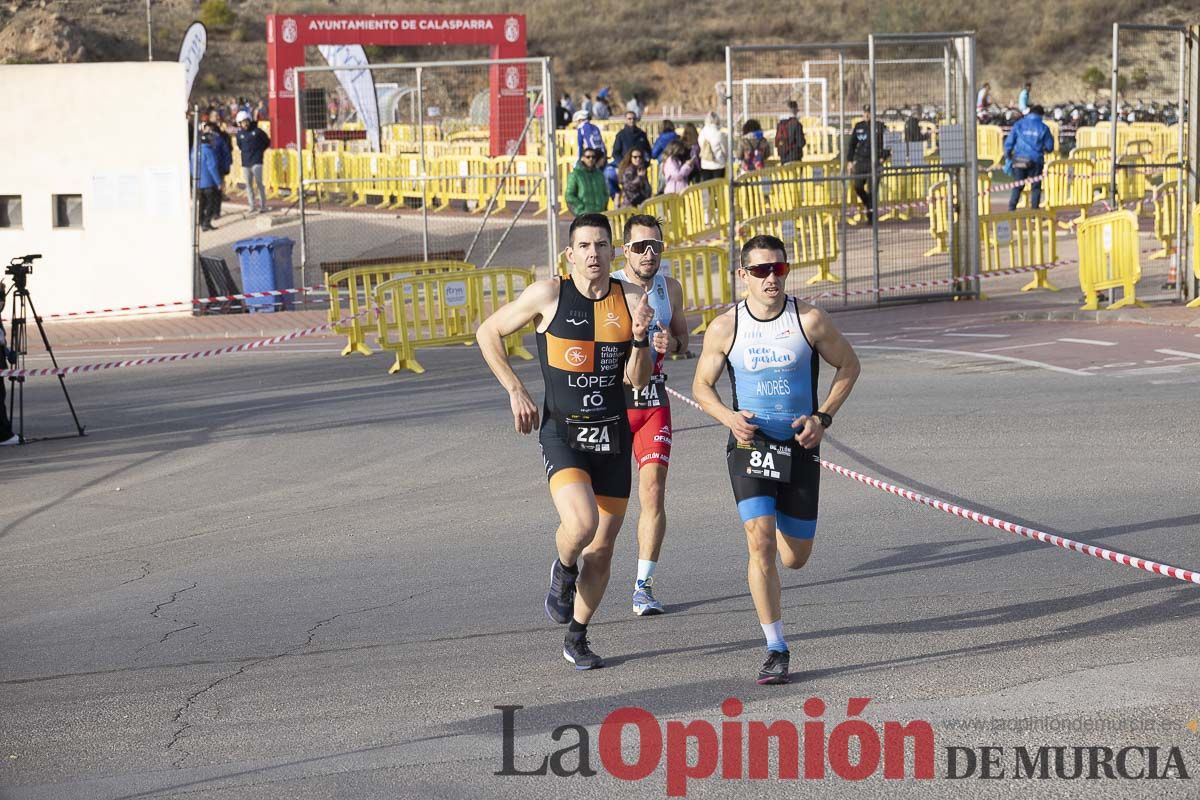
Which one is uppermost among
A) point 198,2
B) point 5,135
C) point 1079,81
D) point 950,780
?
point 198,2

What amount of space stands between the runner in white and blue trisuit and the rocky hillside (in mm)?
60126

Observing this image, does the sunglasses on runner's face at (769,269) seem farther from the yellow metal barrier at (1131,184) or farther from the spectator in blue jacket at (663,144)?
the yellow metal barrier at (1131,184)

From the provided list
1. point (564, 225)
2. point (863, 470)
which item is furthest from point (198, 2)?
point (863, 470)

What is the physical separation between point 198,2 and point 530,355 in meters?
66.8

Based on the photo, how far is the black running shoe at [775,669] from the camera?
21.0 feet

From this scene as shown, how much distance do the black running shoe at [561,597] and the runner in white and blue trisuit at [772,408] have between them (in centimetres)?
87

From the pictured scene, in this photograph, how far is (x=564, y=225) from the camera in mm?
28625

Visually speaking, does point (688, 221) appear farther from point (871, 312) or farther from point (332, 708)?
point (332, 708)

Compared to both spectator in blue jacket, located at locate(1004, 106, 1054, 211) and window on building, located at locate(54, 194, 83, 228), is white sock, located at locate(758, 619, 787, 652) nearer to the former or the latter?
window on building, located at locate(54, 194, 83, 228)

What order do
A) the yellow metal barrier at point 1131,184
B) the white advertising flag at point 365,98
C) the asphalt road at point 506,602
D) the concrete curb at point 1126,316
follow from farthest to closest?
the white advertising flag at point 365,98 < the yellow metal barrier at point 1131,184 < the concrete curb at point 1126,316 < the asphalt road at point 506,602

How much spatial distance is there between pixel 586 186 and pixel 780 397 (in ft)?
51.6

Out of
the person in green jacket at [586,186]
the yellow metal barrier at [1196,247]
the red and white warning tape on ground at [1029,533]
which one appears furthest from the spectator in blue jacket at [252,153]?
the red and white warning tape on ground at [1029,533]

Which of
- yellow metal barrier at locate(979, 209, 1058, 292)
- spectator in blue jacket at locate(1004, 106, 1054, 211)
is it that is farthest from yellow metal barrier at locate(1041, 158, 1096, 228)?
yellow metal barrier at locate(979, 209, 1058, 292)

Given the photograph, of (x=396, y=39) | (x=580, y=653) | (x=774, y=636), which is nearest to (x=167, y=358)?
(x=580, y=653)
